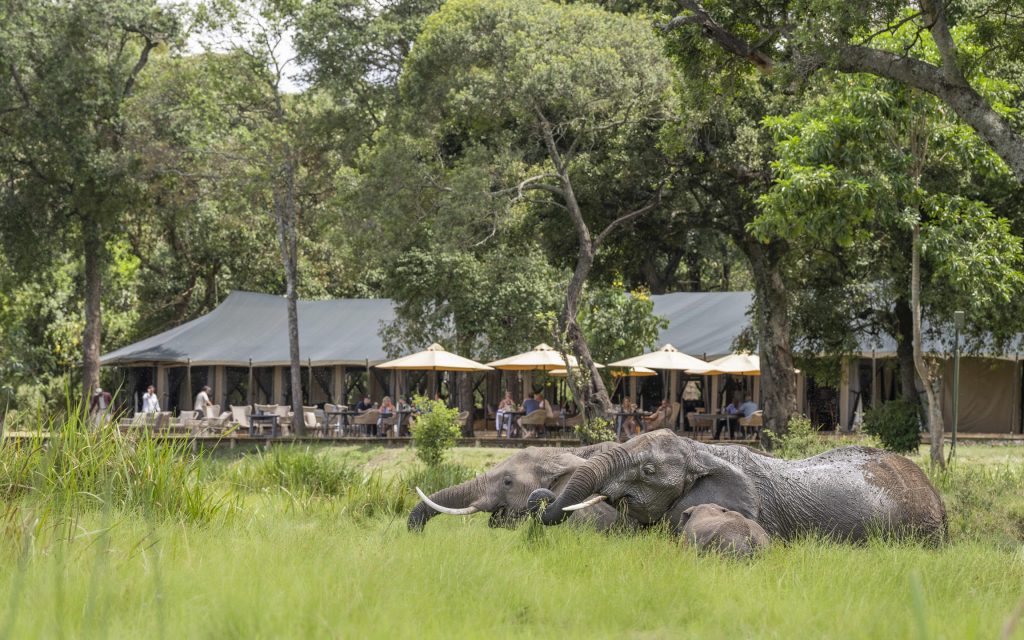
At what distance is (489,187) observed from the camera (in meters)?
23.0

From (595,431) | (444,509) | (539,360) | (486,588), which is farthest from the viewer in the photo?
(539,360)

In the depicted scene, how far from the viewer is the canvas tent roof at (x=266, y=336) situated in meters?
33.7

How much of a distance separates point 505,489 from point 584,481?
3.79ft

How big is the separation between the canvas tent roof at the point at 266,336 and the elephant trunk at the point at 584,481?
2469cm

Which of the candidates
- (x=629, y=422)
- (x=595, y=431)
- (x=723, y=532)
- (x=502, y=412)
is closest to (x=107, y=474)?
(x=723, y=532)

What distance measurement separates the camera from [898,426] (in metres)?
20.1

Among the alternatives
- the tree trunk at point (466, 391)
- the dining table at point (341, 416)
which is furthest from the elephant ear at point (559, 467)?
the tree trunk at point (466, 391)

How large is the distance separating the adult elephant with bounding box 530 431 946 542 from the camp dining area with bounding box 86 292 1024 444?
1376 cm

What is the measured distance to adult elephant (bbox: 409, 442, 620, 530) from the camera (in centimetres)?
887

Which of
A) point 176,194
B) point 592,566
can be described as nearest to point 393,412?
point 176,194

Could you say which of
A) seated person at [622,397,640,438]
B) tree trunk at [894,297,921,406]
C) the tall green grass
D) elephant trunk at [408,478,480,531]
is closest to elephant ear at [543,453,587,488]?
elephant trunk at [408,478,480,531]

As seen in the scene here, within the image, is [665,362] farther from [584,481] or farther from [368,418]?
[584,481]

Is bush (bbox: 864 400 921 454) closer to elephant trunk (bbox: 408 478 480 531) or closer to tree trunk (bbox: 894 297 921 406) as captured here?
tree trunk (bbox: 894 297 921 406)

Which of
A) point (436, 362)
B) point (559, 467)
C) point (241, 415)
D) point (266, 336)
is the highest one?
point (266, 336)
